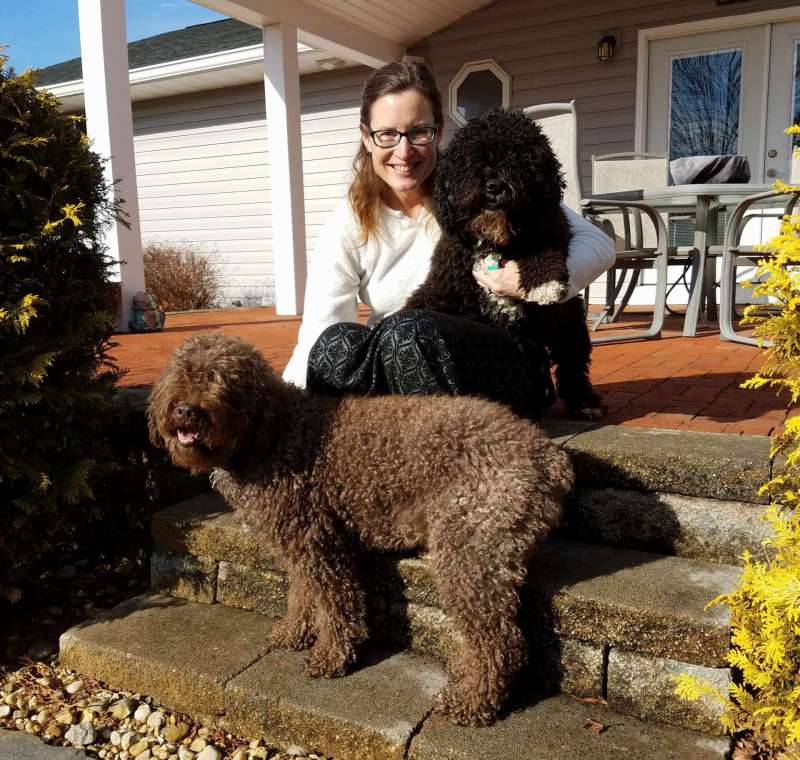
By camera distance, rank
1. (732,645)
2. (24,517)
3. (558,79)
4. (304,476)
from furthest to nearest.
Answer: (558,79), (24,517), (304,476), (732,645)

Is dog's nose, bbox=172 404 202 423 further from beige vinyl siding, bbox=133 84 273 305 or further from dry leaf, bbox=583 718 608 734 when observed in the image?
beige vinyl siding, bbox=133 84 273 305

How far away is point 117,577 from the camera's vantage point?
10.3 feet

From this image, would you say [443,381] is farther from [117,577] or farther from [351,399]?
[117,577]

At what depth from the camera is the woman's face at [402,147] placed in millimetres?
2602

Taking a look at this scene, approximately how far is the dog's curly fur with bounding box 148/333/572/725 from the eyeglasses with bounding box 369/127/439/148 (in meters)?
1.06

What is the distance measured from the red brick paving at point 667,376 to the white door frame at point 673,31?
9.54 ft

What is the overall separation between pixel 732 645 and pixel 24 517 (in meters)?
2.39

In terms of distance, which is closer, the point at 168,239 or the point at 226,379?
the point at 226,379

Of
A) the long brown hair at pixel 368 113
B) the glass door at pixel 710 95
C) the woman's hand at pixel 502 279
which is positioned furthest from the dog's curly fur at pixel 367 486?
the glass door at pixel 710 95

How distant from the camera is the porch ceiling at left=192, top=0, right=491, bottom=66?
7.71 m

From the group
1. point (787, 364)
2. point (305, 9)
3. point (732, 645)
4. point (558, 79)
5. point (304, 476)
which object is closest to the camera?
point (787, 364)

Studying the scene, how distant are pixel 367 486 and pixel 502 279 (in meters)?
0.95

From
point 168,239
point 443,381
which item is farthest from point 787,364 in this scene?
point 168,239

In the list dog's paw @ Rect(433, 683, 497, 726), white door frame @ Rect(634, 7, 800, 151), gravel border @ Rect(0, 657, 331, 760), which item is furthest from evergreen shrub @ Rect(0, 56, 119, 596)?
white door frame @ Rect(634, 7, 800, 151)
